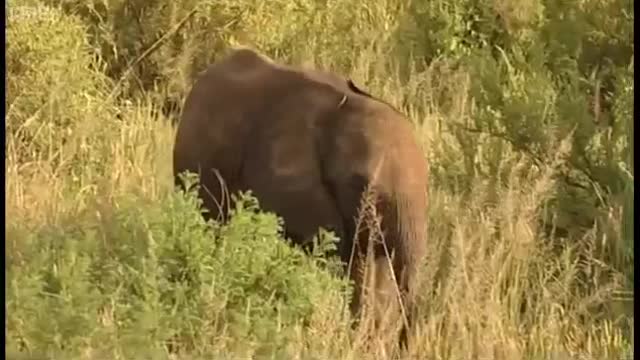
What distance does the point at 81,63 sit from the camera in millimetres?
7188

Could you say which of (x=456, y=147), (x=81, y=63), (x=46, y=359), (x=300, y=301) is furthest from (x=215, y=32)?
(x=46, y=359)

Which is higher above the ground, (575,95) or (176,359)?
(575,95)

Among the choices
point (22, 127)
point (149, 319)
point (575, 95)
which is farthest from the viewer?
point (22, 127)

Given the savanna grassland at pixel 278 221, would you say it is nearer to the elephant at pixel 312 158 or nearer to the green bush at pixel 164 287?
the green bush at pixel 164 287

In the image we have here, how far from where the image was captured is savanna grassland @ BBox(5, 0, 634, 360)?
432 cm

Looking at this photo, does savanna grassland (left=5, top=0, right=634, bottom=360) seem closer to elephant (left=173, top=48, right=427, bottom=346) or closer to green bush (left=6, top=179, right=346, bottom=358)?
green bush (left=6, top=179, right=346, bottom=358)

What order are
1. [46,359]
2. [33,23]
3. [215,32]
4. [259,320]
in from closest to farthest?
[46,359]
[259,320]
[33,23]
[215,32]

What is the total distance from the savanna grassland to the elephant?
147 mm

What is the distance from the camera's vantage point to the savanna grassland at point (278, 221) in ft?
14.2

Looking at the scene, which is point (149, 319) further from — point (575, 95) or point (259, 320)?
point (575, 95)

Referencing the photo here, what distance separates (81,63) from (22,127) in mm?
669

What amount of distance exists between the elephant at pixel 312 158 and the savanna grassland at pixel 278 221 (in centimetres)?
15

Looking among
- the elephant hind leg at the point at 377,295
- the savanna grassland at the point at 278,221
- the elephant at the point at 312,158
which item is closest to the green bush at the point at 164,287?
the savanna grassland at the point at 278,221

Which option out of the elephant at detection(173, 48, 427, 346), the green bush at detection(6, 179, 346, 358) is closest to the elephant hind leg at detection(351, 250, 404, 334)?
the elephant at detection(173, 48, 427, 346)
